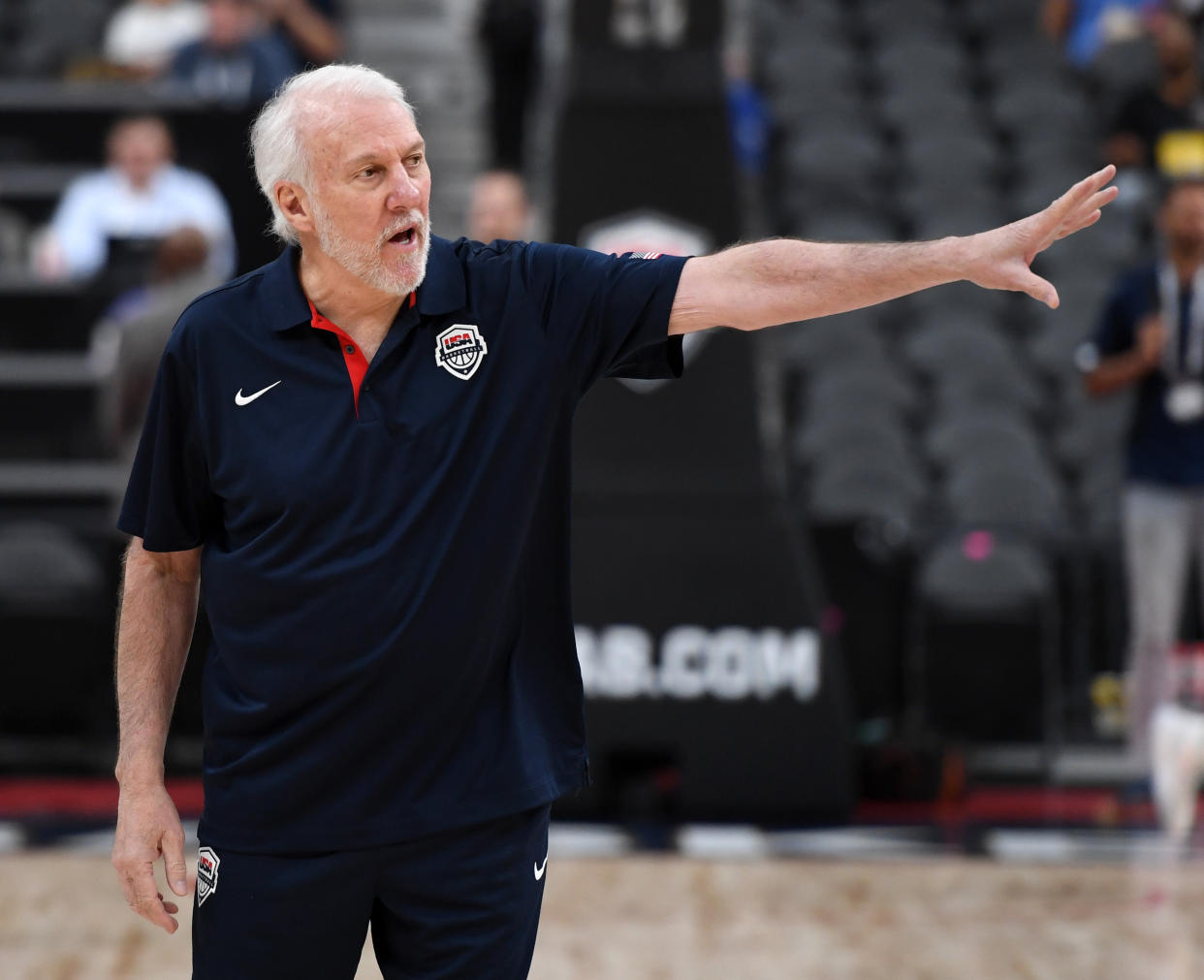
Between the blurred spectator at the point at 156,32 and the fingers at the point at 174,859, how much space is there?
8471mm

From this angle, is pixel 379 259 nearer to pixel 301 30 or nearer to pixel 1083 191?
pixel 1083 191

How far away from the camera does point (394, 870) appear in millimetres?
2510

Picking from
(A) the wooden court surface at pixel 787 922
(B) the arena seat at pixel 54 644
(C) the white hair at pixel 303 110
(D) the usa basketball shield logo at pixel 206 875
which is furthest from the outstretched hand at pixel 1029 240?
(B) the arena seat at pixel 54 644

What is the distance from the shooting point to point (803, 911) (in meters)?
5.48

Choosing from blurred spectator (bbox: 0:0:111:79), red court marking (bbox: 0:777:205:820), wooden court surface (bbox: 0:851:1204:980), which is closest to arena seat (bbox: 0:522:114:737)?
red court marking (bbox: 0:777:205:820)

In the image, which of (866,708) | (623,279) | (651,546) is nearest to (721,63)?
(651,546)

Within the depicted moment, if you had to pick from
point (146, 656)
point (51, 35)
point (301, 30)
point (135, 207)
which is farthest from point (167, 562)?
point (51, 35)

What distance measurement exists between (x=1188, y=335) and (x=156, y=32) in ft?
20.6

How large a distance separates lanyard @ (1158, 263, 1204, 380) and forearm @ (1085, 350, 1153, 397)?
0.31 ft

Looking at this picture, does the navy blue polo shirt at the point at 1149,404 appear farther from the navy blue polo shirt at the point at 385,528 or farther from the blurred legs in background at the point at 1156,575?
the navy blue polo shirt at the point at 385,528

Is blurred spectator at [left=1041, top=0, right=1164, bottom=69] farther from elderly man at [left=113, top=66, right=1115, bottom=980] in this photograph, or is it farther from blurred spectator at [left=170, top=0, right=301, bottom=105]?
elderly man at [left=113, top=66, right=1115, bottom=980]

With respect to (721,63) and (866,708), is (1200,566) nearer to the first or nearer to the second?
(866,708)

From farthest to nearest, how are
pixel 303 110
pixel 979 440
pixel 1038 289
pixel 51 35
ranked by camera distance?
pixel 51 35
pixel 979 440
pixel 303 110
pixel 1038 289

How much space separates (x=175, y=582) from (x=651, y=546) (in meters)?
4.01
